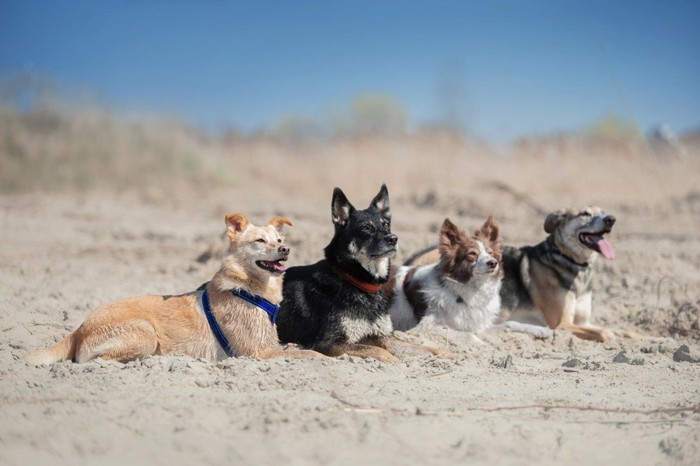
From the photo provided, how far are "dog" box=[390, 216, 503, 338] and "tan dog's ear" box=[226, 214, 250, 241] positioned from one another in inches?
99.6

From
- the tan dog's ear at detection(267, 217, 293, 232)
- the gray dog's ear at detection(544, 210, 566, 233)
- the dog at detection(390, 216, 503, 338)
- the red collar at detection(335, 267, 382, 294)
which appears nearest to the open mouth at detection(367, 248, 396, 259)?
the red collar at detection(335, 267, 382, 294)

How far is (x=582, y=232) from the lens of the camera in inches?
350

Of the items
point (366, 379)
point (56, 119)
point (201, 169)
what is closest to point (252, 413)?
point (366, 379)

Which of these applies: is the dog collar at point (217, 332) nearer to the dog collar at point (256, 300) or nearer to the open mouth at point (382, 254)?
the dog collar at point (256, 300)

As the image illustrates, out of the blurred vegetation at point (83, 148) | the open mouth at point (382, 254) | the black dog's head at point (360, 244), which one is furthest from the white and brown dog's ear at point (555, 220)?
the blurred vegetation at point (83, 148)

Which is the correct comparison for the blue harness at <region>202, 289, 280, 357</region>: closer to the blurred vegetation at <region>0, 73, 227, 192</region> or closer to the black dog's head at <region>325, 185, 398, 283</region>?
the black dog's head at <region>325, 185, 398, 283</region>

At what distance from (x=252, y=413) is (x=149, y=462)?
80cm

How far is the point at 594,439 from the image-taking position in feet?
15.1

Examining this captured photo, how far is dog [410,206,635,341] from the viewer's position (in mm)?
8867

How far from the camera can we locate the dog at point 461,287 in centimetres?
826

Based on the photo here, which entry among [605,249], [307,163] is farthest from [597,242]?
[307,163]

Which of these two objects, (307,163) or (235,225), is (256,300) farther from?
(307,163)

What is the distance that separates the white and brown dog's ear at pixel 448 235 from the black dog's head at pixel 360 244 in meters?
1.25

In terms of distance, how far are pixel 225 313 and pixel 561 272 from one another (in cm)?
453
